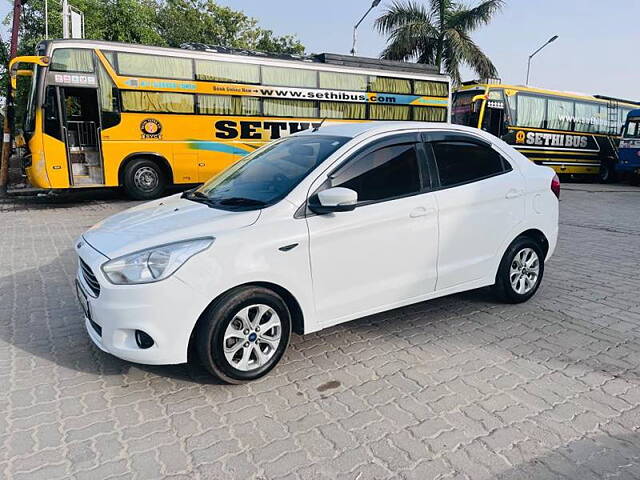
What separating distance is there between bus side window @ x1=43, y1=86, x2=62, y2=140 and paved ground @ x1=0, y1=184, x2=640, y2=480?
6.73 m

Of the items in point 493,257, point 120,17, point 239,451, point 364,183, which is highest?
point 120,17

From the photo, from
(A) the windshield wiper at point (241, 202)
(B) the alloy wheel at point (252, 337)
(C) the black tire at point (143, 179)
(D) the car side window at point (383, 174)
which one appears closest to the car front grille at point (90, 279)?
(B) the alloy wheel at point (252, 337)

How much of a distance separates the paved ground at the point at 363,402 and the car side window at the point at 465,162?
1.25 m

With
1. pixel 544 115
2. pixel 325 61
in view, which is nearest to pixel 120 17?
pixel 325 61

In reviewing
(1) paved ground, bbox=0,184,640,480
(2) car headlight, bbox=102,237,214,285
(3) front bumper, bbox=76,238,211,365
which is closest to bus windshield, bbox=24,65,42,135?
(1) paved ground, bbox=0,184,640,480

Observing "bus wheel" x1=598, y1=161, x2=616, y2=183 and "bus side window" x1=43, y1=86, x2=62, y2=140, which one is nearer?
"bus side window" x1=43, y1=86, x2=62, y2=140

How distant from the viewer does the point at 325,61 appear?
44.3 ft

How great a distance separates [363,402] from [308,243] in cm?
106

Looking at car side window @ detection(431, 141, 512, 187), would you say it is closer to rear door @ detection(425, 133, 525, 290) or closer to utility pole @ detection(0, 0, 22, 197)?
rear door @ detection(425, 133, 525, 290)

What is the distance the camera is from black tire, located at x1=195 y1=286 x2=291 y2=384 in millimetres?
2948

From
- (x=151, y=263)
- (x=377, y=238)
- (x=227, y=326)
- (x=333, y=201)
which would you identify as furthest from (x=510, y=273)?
(x=151, y=263)

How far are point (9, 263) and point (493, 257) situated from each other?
575 cm

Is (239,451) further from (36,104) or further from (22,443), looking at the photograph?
(36,104)

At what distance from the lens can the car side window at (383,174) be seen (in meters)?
3.51
